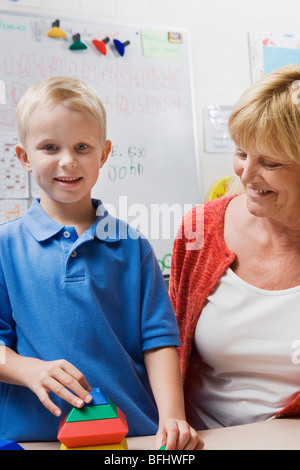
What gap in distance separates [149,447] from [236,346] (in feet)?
1.15

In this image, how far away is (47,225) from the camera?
2.89 ft

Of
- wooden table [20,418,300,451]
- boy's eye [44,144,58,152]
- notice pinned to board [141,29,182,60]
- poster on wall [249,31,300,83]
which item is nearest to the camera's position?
wooden table [20,418,300,451]

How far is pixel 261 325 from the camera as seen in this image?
3.44ft

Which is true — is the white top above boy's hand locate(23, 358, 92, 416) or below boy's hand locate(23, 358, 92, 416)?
below

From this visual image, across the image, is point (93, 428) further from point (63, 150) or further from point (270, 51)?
point (270, 51)

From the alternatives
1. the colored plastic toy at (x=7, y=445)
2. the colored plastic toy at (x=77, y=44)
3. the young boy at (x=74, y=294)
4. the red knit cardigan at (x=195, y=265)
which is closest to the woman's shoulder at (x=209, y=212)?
the red knit cardigan at (x=195, y=265)

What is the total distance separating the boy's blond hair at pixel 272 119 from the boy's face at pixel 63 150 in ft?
0.98

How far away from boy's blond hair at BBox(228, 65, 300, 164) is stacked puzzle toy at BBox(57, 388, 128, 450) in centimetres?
58

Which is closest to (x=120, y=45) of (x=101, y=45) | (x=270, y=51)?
(x=101, y=45)

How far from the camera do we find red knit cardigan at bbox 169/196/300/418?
1.10 meters

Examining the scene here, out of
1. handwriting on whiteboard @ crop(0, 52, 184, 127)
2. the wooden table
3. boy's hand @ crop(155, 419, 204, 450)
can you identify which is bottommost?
the wooden table

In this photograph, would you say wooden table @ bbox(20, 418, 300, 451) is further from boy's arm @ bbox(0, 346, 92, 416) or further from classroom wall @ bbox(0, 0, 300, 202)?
classroom wall @ bbox(0, 0, 300, 202)

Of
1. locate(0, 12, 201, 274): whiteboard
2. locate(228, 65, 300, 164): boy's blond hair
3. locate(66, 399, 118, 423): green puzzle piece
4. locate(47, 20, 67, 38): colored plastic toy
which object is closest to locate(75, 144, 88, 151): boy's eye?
locate(228, 65, 300, 164): boy's blond hair

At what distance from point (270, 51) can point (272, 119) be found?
2.02m
